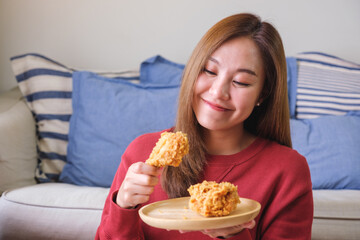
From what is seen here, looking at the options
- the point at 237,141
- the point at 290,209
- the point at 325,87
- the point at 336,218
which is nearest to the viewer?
the point at 290,209

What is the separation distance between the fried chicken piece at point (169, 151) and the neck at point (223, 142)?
292mm

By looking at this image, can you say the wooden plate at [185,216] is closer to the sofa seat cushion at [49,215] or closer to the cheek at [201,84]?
the cheek at [201,84]

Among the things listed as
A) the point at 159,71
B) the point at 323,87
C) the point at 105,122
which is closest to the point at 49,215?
A: the point at 105,122

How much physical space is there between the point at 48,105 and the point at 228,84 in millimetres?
1466

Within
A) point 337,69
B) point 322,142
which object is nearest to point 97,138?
point 322,142

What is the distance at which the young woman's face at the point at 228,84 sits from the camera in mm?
1217

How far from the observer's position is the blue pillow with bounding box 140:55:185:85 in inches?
98.7

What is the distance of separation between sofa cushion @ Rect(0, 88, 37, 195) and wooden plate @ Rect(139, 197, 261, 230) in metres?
1.30

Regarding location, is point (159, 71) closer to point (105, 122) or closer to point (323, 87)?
point (105, 122)

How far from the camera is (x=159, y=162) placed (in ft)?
3.44

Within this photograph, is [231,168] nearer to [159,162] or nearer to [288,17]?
[159,162]

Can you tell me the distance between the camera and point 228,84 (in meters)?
1.22

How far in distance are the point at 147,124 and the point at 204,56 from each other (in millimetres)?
1060

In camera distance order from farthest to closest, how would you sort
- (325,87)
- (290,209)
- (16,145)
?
(325,87) → (16,145) → (290,209)
